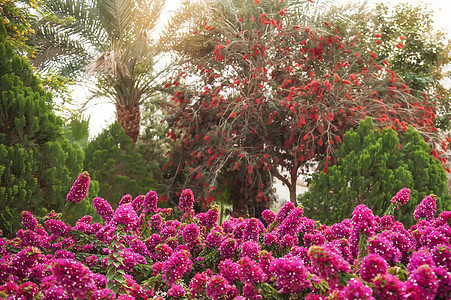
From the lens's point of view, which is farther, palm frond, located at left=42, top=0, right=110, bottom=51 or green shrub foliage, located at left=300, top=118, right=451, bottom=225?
palm frond, located at left=42, top=0, right=110, bottom=51

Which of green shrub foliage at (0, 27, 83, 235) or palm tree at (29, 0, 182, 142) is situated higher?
palm tree at (29, 0, 182, 142)

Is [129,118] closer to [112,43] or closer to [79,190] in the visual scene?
[112,43]

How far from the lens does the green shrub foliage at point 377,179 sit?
12.4ft

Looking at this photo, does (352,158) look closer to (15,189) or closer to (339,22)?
(15,189)

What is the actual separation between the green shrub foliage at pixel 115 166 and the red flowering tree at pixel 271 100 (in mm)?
818

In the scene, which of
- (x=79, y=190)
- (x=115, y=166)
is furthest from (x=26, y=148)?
(x=115, y=166)

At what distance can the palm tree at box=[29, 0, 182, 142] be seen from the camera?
298 inches

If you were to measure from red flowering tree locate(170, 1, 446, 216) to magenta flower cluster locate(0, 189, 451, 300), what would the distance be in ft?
11.6

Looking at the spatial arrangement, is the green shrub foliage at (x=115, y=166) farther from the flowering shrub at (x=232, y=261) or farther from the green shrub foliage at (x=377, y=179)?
the flowering shrub at (x=232, y=261)

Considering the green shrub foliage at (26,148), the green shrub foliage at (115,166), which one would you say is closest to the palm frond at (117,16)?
the green shrub foliage at (115,166)

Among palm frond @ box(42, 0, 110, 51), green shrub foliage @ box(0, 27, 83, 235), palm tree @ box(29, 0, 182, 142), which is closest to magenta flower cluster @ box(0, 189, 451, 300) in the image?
green shrub foliage @ box(0, 27, 83, 235)

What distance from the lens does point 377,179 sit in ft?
12.9

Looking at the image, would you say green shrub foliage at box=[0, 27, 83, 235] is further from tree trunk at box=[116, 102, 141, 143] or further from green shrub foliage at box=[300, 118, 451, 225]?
tree trunk at box=[116, 102, 141, 143]

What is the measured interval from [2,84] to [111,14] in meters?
5.05
